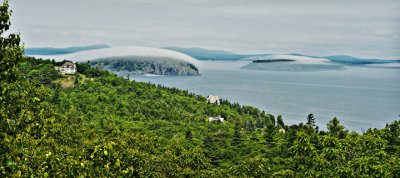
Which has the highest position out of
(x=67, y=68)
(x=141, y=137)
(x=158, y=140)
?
(x=67, y=68)

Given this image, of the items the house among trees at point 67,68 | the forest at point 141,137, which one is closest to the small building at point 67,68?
the house among trees at point 67,68

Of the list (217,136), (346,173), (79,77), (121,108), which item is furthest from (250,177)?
(79,77)

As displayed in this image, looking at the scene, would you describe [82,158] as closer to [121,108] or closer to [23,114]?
[23,114]

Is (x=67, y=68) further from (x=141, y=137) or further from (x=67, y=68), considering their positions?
(x=141, y=137)

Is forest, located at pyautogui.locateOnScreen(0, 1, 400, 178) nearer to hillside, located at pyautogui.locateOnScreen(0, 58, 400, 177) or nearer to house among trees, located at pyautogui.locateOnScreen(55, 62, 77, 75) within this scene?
hillside, located at pyautogui.locateOnScreen(0, 58, 400, 177)

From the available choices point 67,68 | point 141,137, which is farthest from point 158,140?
point 67,68

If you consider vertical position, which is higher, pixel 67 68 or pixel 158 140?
pixel 67 68

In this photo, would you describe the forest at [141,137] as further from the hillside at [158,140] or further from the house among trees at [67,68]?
the house among trees at [67,68]

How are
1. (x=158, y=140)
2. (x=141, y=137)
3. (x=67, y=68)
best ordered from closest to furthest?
(x=141, y=137) → (x=158, y=140) → (x=67, y=68)

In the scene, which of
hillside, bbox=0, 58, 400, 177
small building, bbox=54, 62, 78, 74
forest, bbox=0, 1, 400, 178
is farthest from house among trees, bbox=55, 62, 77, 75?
hillside, bbox=0, 58, 400, 177
